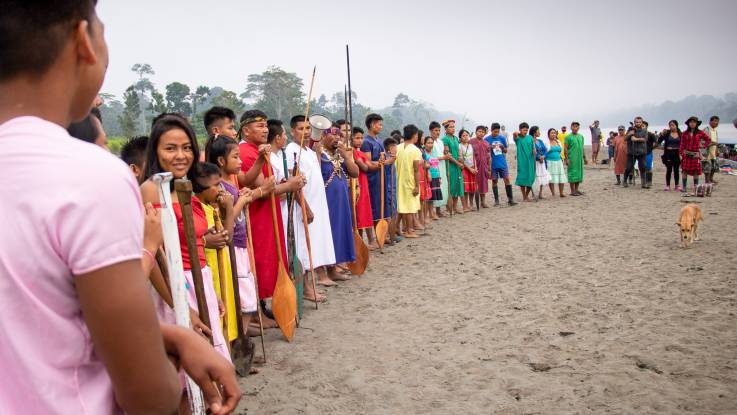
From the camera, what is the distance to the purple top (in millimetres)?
3684

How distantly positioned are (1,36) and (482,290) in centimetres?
510

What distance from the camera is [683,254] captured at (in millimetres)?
6191

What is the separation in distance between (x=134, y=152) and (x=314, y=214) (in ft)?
8.16

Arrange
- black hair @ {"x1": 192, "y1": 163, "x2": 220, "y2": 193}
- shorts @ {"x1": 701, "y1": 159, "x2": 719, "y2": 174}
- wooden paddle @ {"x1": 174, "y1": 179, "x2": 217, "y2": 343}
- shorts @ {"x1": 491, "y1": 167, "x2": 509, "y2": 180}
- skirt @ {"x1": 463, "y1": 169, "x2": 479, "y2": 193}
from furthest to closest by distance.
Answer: shorts @ {"x1": 491, "y1": 167, "x2": 509, "y2": 180} < skirt @ {"x1": 463, "y1": 169, "x2": 479, "y2": 193} < shorts @ {"x1": 701, "y1": 159, "x2": 719, "y2": 174} < black hair @ {"x1": 192, "y1": 163, "x2": 220, "y2": 193} < wooden paddle @ {"x1": 174, "y1": 179, "x2": 217, "y2": 343}

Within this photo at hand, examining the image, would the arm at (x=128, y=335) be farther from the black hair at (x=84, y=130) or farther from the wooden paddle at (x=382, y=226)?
the wooden paddle at (x=382, y=226)

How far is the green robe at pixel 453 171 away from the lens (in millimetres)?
10785

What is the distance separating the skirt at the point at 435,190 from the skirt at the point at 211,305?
7647mm

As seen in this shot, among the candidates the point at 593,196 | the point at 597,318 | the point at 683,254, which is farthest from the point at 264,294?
the point at 593,196

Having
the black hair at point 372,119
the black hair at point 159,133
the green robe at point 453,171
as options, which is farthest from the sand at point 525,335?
the green robe at point 453,171

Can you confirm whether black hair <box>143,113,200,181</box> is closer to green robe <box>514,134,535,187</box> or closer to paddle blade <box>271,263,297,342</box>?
paddle blade <box>271,263,297,342</box>

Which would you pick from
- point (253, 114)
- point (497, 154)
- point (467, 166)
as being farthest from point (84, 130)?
point (497, 154)

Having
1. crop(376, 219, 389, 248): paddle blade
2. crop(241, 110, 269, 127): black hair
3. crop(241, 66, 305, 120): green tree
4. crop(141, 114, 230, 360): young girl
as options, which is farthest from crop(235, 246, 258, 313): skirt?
crop(241, 66, 305, 120): green tree

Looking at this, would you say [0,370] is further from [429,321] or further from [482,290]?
[482,290]

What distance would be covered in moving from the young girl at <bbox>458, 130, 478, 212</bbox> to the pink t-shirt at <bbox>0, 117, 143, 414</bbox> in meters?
10.6
